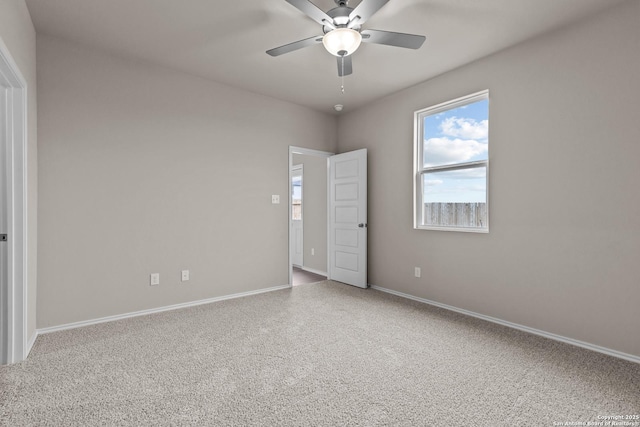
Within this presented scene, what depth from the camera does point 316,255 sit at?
5.79 m

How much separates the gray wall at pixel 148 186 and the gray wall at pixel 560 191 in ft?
7.13

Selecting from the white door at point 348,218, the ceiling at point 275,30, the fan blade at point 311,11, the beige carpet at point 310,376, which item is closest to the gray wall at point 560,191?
the ceiling at point 275,30

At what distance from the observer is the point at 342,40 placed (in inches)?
90.4

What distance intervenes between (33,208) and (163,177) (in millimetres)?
1119

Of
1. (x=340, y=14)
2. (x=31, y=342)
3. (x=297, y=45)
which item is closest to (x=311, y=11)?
(x=340, y=14)

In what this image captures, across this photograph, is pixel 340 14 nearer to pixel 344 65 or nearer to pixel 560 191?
pixel 344 65

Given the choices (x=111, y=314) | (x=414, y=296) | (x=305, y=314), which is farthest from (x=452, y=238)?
(x=111, y=314)

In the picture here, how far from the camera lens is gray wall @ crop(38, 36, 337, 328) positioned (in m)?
2.89

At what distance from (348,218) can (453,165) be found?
5.48ft

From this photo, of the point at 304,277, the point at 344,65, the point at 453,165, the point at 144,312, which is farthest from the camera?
the point at 304,277

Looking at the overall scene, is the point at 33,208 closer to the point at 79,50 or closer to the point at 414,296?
the point at 79,50

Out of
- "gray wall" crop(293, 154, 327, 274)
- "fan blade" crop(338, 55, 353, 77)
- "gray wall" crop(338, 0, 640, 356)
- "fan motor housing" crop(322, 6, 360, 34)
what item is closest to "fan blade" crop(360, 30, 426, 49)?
"fan motor housing" crop(322, 6, 360, 34)

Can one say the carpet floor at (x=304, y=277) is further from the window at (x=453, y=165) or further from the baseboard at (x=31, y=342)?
the baseboard at (x=31, y=342)

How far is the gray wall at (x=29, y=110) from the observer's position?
212 centimetres
